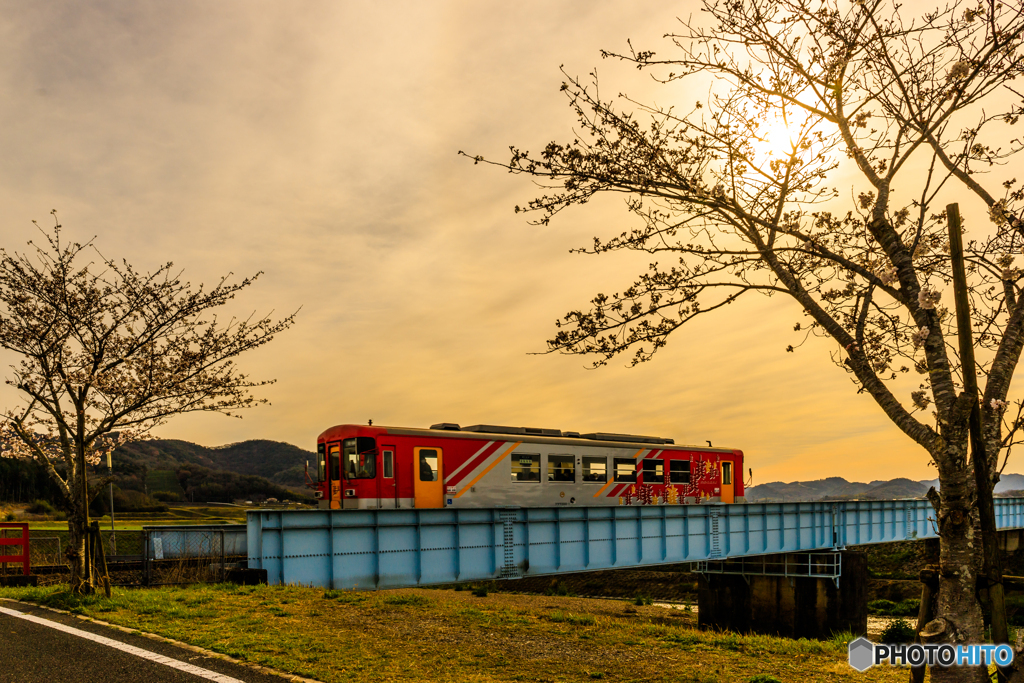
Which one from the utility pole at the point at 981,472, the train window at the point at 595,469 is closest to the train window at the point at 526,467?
the train window at the point at 595,469

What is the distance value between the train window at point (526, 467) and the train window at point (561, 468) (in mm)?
552

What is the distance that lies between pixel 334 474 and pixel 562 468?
8.11 metres

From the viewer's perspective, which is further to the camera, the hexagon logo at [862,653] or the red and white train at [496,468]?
the red and white train at [496,468]

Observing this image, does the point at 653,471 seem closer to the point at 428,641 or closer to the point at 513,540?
the point at 513,540

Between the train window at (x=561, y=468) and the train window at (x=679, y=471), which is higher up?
the train window at (x=561, y=468)

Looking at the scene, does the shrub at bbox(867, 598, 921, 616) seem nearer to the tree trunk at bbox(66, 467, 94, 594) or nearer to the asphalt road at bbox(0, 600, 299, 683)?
the tree trunk at bbox(66, 467, 94, 594)

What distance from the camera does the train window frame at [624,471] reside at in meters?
27.8

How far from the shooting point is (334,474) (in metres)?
22.8

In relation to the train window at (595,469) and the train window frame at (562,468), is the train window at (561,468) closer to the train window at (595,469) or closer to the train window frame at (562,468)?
the train window frame at (562,468)

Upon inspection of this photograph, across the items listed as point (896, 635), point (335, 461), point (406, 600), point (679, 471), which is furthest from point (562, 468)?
point (896, 635)

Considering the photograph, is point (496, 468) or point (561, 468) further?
point (561, 468)

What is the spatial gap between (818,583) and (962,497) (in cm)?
2875

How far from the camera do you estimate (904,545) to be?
198 ft

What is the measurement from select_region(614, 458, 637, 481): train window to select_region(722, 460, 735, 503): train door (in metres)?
6.31
